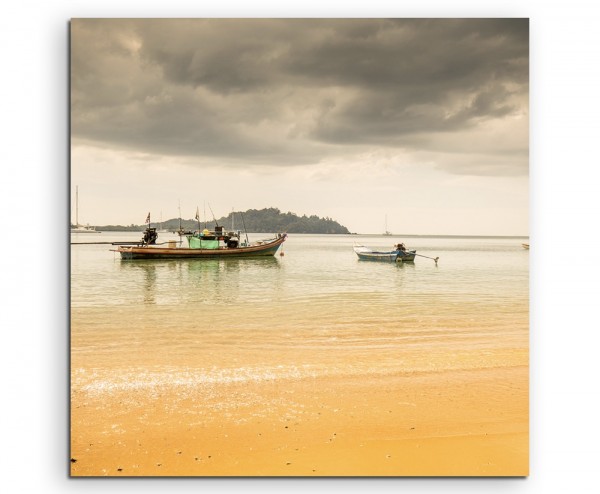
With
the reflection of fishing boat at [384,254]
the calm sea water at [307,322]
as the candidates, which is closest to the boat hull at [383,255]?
the reflection of fishing boat at [384,254]

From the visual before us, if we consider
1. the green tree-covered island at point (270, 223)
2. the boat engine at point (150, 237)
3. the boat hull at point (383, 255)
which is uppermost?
the green tree-covered island at point (270, 223)

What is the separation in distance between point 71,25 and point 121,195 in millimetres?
1061

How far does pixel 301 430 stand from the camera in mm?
2463

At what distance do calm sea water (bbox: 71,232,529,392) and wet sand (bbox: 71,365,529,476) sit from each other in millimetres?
167

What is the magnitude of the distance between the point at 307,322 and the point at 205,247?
181 centimetres

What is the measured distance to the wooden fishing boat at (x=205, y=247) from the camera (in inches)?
142

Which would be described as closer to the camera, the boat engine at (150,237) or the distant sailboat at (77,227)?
the distant sailboat at (77,227)

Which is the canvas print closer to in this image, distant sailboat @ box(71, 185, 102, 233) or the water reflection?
distant sailboat @ box(71, 185, 102, 233)

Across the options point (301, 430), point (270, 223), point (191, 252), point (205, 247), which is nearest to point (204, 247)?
point (205, 247)

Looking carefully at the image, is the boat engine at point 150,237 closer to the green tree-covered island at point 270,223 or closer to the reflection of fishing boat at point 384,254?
the green tree-covered island at point 270,223

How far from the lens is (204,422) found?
8.30ft

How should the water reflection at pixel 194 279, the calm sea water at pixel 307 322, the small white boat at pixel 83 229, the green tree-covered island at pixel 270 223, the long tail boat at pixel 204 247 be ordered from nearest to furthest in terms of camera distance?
1. the small white boat at pixel 83 229
2. the calm sea water at pixel 307 322
3. the green tree-covered island at pixel 270 223
4. the long tail boat at pixel 204 247
5. the water reflection at pixel 194 279

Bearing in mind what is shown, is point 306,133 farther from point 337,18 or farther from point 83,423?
point 83,423

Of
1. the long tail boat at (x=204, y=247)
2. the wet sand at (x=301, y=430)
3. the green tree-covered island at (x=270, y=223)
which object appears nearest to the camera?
the wet sand at (x=301, y=430)
